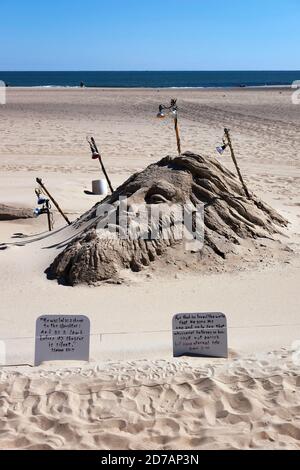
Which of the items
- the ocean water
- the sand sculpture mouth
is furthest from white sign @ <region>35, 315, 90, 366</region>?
the ocean water

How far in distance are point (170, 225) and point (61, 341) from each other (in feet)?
8.91

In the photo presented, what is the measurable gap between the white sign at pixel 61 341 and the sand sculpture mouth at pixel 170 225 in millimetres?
1874

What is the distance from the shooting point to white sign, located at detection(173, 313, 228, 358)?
17.9 feet

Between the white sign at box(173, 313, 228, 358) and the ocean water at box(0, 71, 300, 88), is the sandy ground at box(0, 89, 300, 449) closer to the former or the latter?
the white sign at box(173, 313, 228, 358)

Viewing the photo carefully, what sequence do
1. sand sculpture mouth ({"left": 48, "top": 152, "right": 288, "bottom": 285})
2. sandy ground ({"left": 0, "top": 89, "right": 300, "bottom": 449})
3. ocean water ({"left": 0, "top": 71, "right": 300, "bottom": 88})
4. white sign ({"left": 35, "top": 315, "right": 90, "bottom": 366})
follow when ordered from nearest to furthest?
sandy ground ({"left": 0, "top": 89, "right": 300, "bottom": 449}), white sign ({"left": 35, "top": 315, "right": 90, "bottom": 366}), sand sculpture mouth ({"left": 48, "top": 152, "right": 288, "bottom": 285}), ocean water ({"left": 0, "top": 71, "right": 300, "bottom": 88})

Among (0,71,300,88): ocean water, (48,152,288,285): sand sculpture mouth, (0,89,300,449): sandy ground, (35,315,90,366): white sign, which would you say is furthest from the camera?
(0,71,300,88): ocean water

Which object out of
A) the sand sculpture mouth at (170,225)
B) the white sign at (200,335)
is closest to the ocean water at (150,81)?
the sand sculpture mouth at (170,225)

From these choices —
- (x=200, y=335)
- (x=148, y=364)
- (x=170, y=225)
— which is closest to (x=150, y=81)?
(x=170, y=225)

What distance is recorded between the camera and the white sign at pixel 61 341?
5438mm

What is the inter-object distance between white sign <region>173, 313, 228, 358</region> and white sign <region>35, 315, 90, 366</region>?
2.66 feet

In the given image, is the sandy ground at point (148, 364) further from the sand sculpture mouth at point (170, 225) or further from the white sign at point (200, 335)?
the sand sculpture mouth at point (170, 225)

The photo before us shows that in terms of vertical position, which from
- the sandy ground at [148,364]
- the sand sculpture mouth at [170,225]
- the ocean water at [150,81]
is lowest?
the sandy ground at [148,364]

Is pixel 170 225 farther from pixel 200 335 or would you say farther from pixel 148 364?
pixel 148 364

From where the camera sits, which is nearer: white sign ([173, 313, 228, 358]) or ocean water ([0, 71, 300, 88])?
white sign ([173, 313, 228, 358])
